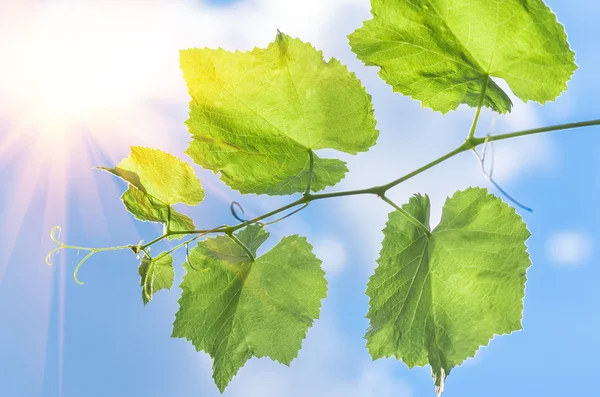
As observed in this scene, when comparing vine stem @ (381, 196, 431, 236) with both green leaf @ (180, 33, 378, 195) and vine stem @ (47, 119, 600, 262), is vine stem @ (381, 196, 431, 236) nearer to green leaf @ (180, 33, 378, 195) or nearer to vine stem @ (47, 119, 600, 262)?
vine stem @ (47, 119, 600, 262)

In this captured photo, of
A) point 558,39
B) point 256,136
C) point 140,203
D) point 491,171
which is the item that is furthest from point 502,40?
point 140,203

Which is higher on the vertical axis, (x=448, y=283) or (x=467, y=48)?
(x=467, y=48)

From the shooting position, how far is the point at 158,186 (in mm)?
1120

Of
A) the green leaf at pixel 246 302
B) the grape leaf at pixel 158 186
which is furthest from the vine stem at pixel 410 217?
the grape leaf at pixel 158 186

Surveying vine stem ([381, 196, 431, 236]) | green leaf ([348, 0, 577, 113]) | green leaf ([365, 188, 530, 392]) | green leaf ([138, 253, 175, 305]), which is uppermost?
green leaf ([348, 0, 577, 113])

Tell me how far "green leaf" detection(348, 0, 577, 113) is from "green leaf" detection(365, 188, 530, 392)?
0.20 m

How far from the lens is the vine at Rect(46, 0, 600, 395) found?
0.94 meters

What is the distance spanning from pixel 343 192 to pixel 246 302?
364mm

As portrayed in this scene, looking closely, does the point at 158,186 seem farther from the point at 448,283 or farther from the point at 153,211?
the point at 448,283

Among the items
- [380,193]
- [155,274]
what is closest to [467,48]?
[380,193]

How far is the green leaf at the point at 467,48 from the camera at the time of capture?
903 millimetres

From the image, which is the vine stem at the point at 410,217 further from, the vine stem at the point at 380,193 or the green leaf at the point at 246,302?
the green leaf at the point at 246,302

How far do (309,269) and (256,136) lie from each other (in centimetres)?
30

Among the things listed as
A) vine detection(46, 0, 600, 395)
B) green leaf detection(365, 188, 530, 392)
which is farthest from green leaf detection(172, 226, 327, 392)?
green leaf detection(365, 188, 530, 392)
